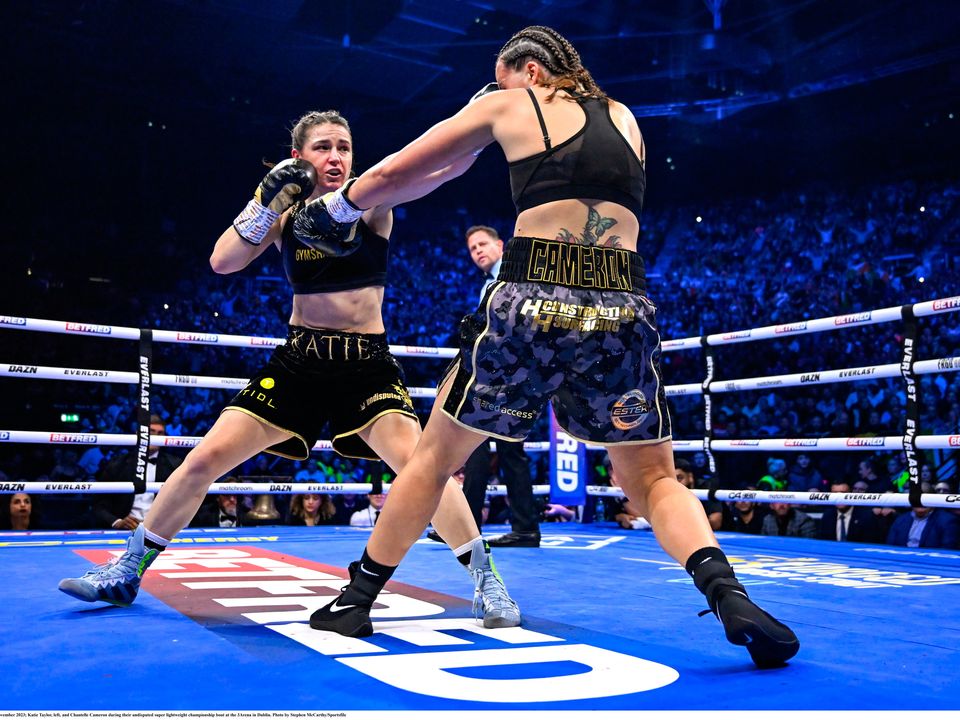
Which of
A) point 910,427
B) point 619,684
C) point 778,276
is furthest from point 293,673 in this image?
point 778,276

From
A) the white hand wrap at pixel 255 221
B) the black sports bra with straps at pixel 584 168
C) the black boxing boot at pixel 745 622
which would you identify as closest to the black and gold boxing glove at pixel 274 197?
the white hand wrap at pixel 255 221

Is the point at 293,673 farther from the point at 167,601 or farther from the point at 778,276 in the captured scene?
the point at 778,276

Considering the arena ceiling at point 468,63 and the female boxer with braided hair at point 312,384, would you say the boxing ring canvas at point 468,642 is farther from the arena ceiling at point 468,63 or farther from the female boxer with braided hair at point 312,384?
the arena ceiling at point 468,63

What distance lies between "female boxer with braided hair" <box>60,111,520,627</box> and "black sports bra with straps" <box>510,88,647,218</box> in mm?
471

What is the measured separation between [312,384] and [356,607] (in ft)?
2.37

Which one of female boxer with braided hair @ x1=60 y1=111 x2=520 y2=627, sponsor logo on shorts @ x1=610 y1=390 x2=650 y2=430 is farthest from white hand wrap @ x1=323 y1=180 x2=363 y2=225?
sponsor logo on shorts @ x1=610 y1=390 x2=650 y2=430

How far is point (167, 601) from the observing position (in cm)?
216

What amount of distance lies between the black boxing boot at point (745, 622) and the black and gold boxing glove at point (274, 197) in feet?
4.18

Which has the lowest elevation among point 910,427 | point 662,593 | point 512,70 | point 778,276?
point 662,593

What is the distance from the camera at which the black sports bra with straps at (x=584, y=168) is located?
5.49 feet

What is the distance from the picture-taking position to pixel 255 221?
2.08 metres

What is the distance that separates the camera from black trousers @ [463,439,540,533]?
379 centimetres
